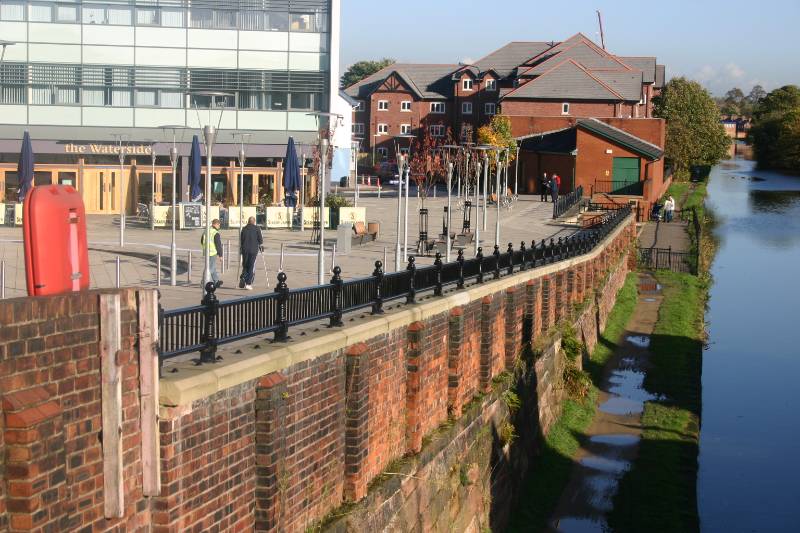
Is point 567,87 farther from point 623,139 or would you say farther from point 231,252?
point 231,252

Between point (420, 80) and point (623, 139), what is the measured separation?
48.3 m

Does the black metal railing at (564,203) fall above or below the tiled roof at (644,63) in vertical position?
below

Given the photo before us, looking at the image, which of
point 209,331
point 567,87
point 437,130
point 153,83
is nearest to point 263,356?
point 209,331

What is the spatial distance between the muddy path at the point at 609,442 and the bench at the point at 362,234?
29.0 feet

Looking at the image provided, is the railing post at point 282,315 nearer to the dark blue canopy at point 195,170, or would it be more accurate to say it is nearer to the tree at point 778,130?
the dark blue canopy at point 195,170

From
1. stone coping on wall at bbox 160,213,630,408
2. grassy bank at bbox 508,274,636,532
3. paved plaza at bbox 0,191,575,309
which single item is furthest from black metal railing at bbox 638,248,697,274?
stone coping on wall at bbox 160,213,630,408

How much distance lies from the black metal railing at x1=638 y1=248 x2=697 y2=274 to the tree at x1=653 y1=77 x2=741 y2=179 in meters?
52.0

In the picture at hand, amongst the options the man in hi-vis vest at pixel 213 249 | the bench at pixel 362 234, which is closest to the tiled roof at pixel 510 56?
the bench at pixel 362 234

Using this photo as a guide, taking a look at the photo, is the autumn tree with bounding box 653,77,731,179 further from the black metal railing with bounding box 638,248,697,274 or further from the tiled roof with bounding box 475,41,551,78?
the black metal railing with bounding box 638,248,697,274

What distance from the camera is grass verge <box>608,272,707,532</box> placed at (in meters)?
22.8

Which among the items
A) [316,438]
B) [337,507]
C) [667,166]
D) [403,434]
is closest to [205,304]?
[316,438]

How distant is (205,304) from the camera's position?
10953 mm

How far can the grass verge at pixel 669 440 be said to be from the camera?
22.8 meters

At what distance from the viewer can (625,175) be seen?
6819cm
